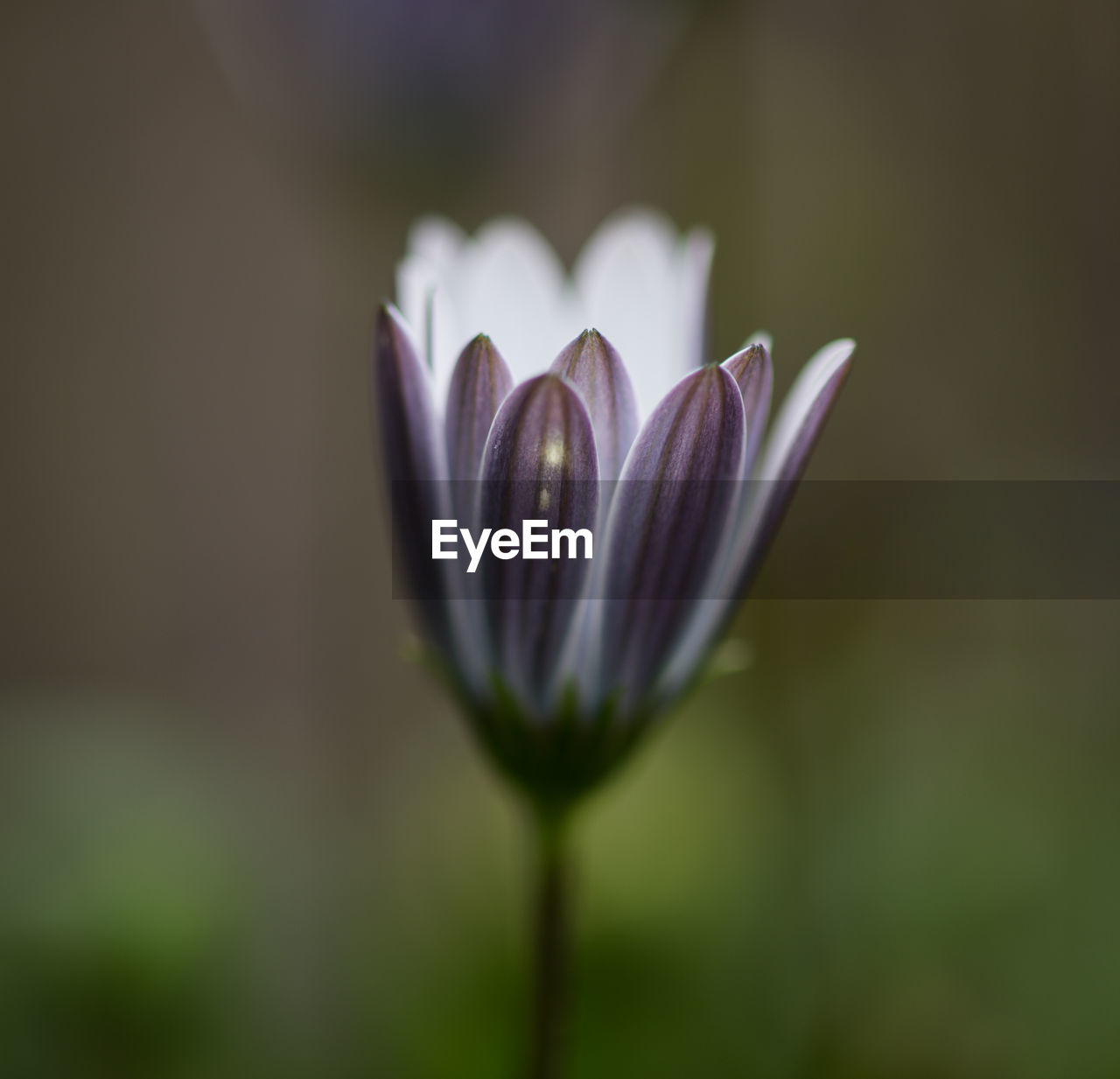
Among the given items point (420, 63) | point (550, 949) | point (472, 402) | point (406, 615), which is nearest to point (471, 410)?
point (472, 402)

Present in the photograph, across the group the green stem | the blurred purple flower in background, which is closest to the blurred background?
the blurred purple flower in background

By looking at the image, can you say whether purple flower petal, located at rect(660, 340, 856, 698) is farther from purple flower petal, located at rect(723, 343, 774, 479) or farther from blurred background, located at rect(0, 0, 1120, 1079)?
blurred background, located at rect(0, 0, 1120, 1079)

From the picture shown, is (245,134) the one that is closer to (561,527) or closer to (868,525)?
(868,525)

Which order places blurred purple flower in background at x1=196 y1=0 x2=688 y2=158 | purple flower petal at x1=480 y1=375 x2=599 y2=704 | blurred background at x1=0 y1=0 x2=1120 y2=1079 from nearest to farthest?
1. purple flower petal at x1=480 y1=375 x2=599 y2=704
2. blurred background at x1=0 y1=0 x2=1120 y2=1079
3. blurred purple flower in background at x1=196 y1=0 x2=688 y2=158

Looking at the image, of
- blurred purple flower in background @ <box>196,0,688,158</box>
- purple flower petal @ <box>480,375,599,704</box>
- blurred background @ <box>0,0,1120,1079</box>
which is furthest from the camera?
blurred purple flower in background @ <box>196,0,688,158</box>

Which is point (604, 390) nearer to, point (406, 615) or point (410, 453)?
point (410, 453)

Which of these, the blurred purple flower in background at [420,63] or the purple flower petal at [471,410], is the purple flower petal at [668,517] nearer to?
the purple flower petal at [471,410]
